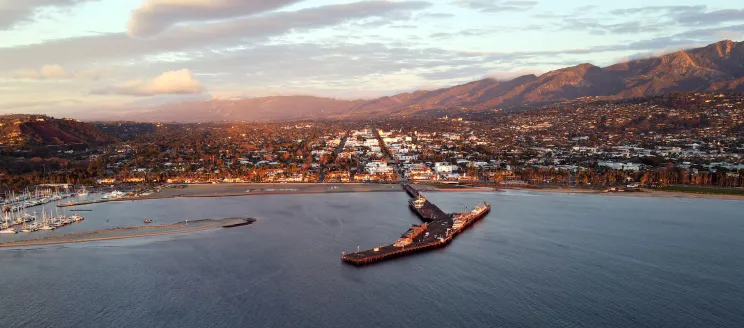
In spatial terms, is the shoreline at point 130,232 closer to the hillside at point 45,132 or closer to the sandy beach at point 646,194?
the sandy beach at point 646,194

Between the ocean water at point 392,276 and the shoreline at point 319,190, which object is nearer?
the ocean water at point 392,276

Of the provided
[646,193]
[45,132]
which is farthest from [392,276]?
[45,132]

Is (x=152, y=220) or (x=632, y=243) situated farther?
(x=152, y=220)

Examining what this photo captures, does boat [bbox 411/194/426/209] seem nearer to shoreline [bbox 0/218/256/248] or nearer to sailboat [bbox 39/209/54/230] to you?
shoreline [bbox 0/218/256/248]

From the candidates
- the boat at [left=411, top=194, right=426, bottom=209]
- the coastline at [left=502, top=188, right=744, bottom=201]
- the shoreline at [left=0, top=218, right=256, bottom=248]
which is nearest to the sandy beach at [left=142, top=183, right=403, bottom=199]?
the boat at [left=411, top=194, right=426, bottom=209]

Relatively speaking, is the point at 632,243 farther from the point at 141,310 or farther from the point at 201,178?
the point at 201,178

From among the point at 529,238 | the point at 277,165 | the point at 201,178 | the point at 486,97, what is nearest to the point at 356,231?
the point at 529,238

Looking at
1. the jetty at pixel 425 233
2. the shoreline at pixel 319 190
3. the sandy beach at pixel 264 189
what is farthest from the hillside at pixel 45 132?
the jetty at pixel 425 233
